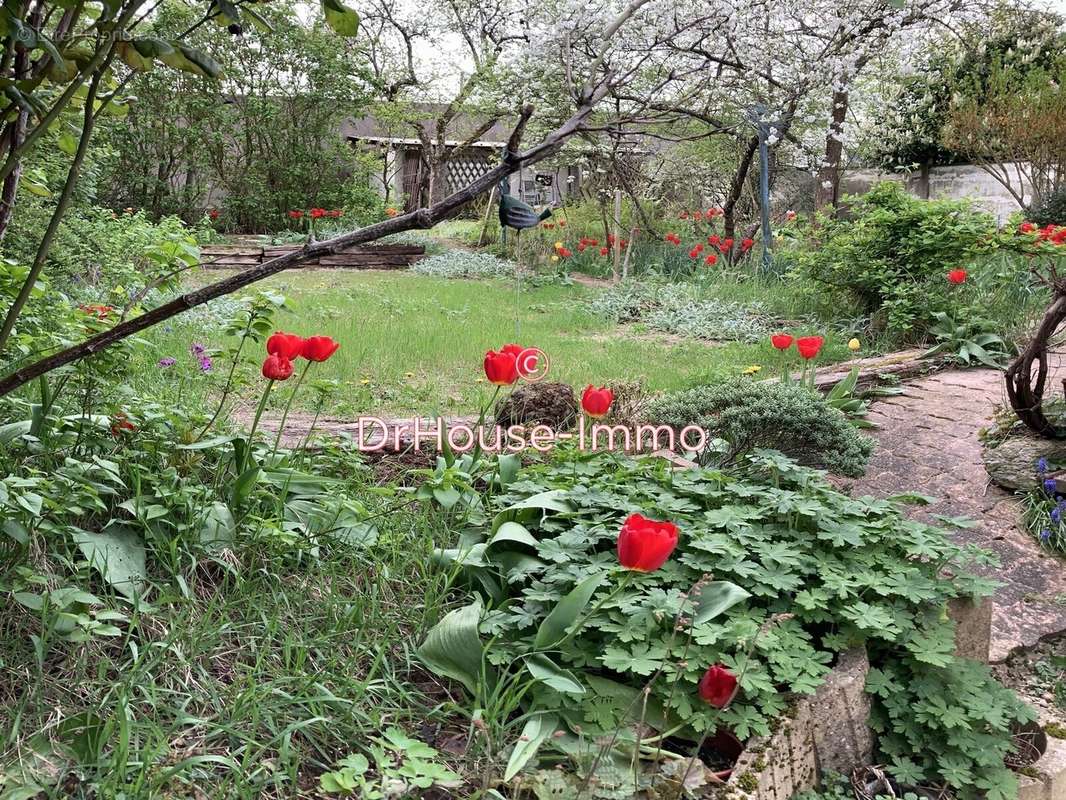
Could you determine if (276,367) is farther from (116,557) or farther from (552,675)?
(552,675)

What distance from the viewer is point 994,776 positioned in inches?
81.4

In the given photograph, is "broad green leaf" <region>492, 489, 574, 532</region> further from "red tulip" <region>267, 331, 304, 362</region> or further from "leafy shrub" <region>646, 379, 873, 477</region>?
"leafy shrub" <region>646, 379, 873, 477</region>

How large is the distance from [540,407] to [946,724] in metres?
2.01

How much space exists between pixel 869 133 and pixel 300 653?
15.5 metres

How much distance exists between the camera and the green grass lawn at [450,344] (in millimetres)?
4504

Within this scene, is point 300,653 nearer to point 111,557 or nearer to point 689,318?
point 111,557

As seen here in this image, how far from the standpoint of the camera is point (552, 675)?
184cm

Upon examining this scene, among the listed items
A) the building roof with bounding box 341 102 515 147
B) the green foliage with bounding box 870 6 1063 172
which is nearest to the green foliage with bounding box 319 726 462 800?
the green foliage with bounding box 870 6 1063 172

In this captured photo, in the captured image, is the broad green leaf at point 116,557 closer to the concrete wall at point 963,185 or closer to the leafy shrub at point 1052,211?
the leafy shrub at point 1052,211

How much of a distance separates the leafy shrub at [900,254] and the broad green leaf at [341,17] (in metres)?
5.74

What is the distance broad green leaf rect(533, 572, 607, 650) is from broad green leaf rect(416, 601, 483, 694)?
0.43 ft

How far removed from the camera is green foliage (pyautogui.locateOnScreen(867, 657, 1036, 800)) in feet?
6.75

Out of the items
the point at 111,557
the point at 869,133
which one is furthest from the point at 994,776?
the point at 869,133

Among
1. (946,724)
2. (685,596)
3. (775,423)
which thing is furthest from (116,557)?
(775,423)
